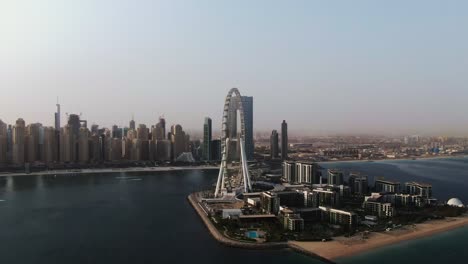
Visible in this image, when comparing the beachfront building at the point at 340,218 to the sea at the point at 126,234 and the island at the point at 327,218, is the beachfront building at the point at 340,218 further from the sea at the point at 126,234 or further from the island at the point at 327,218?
the sea at the point at 126,234

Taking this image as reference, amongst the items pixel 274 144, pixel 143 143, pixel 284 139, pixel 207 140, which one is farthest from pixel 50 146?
pixel 284 139

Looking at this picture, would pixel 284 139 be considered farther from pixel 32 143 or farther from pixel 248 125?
pixel 32 143

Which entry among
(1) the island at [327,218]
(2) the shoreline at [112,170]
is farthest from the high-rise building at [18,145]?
(1) the island at [327,218]

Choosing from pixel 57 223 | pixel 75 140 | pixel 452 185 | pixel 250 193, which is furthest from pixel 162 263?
pixel 75 140

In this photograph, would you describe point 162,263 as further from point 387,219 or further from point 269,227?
point 387,219

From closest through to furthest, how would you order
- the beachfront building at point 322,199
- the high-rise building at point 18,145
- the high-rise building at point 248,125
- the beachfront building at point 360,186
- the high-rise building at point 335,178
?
the beachfront building at point 322,199 → the beachfront building at point 360,186 → the high-rise building at point 335,178 → the high-rise building at point 18,145 → the high-rise building at point 248,125

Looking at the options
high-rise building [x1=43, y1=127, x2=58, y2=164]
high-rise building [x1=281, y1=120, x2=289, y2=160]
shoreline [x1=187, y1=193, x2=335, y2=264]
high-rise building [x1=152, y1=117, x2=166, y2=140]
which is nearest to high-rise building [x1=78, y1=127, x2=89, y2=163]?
high-rise building [x1=43, y1=127, x2=58, y2=164]
